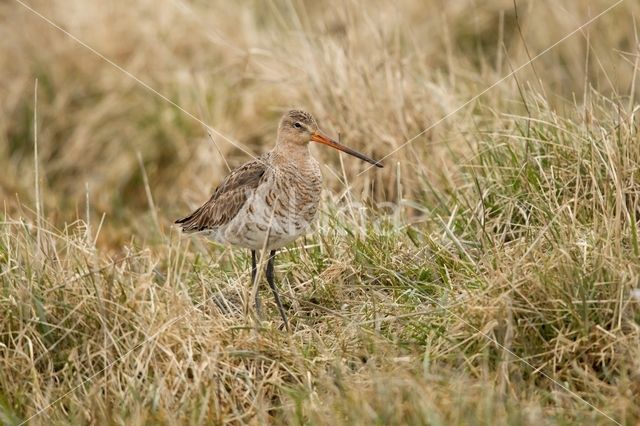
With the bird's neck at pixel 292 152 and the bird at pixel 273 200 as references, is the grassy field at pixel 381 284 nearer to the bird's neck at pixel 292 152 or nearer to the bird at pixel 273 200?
the bird at pixel 273 200

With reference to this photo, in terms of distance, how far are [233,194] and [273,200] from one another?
27 cm

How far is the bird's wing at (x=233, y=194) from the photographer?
17.1 ft

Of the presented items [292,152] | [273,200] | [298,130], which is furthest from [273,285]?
[298,130]

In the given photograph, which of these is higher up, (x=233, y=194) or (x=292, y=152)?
(x=292, y=152)

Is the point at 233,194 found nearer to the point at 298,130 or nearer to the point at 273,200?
the point at 273,200

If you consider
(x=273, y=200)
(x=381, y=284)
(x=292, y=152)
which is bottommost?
(x=381, y=284)

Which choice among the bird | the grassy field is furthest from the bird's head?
the grassy field

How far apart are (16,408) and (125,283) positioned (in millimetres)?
651

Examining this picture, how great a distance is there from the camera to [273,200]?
507 cm

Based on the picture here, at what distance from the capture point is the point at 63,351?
445 cm

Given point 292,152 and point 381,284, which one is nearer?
point 381,284

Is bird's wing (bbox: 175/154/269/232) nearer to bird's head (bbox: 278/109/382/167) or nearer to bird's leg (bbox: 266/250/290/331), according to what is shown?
bird's head (bbox: 278/109/382/167)

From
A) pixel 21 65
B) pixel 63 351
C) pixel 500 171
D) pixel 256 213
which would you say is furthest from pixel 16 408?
pixel 21 65

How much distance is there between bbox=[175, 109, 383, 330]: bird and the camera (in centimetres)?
500
